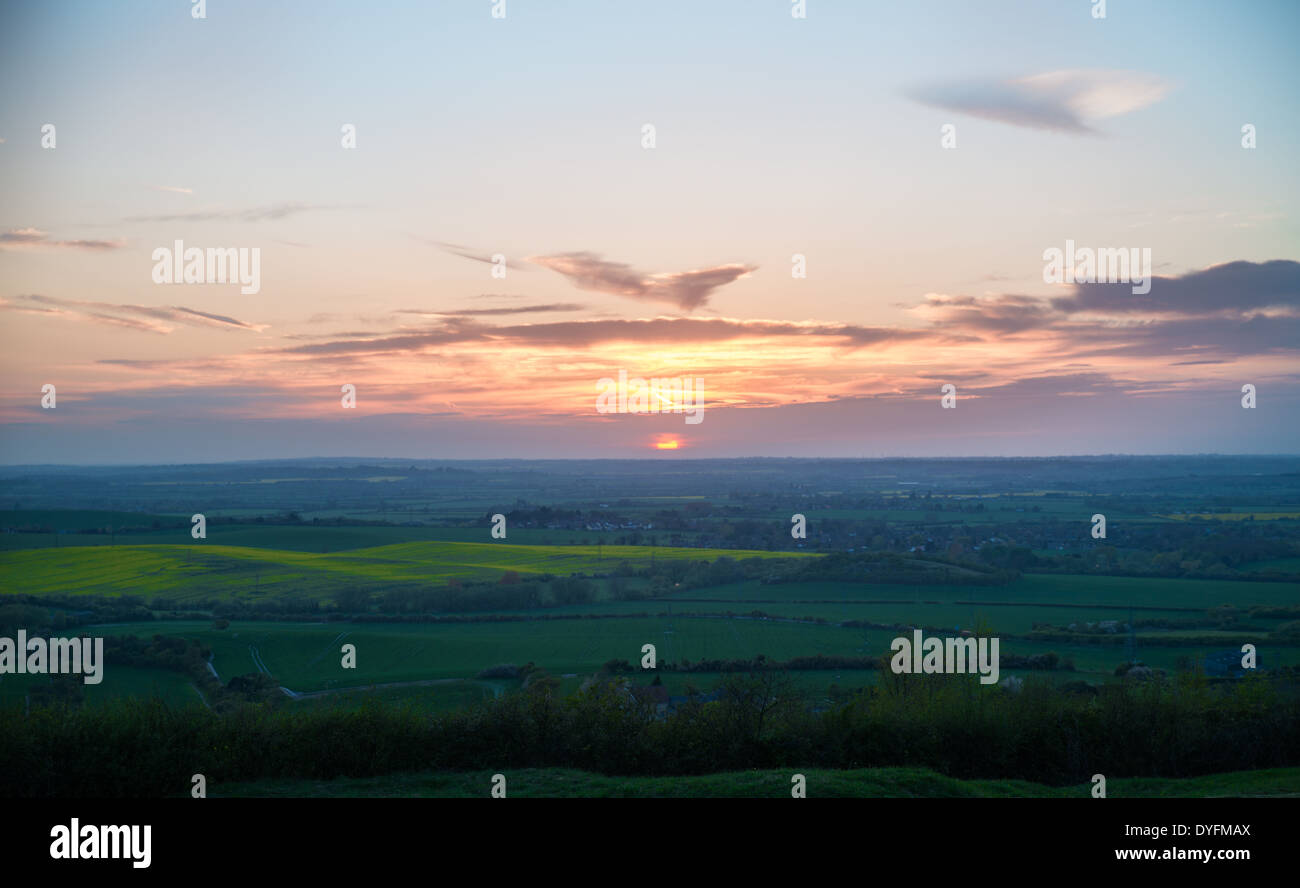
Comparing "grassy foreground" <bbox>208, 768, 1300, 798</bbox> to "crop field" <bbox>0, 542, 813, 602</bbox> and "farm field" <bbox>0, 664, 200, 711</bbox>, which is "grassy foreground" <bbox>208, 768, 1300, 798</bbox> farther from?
"crop field" <bbox>0, 542, 813, 602</bbox>

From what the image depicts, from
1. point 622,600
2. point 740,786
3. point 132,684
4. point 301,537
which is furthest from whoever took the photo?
point 301,537

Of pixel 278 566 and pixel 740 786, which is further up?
pixel 278 566

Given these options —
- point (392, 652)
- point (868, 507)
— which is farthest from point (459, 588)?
point (868, 507)

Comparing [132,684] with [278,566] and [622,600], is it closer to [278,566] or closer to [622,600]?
[622,600]

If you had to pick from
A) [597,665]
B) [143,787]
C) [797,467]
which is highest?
[797,467]

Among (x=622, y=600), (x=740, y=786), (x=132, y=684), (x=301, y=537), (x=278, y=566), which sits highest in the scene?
(x=301, y=537)

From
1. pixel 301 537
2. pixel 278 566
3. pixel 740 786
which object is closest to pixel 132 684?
pixel 740 786
